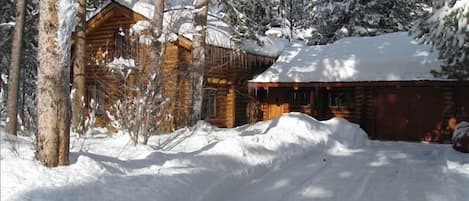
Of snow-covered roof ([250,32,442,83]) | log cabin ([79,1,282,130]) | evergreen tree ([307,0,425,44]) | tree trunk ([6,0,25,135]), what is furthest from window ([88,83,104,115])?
evergreen tree ([307,0,425,44])

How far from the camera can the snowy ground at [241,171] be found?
17.7 ft

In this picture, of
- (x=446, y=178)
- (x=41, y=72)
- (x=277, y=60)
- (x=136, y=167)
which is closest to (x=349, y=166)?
(x=446, y=178)

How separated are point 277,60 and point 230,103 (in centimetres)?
318

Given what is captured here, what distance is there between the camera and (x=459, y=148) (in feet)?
37.9

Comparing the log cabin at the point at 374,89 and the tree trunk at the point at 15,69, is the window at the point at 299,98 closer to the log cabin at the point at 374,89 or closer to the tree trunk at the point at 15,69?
the log cabin at the point at 374,89

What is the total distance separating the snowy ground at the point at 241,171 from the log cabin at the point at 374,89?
285 cm

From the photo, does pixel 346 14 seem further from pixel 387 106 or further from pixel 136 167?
pixel 136 167

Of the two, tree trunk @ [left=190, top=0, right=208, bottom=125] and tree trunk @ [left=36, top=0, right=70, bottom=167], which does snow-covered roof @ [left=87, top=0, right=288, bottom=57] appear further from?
tree trunk @ [left=36, top=0, right=70, bottom=167]

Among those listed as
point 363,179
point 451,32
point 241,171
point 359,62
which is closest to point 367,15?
point 359,62

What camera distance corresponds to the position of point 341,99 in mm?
17812

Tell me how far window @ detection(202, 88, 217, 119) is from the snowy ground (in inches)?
181

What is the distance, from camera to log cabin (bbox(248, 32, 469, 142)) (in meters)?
14.9

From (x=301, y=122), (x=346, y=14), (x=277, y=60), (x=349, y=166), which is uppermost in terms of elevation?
(x=346, y=14)

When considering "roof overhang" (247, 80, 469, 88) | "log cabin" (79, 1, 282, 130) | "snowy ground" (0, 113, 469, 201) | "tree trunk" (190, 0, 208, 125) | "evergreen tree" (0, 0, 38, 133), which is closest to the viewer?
"snowy ground" (0, 113, 469, 201)
